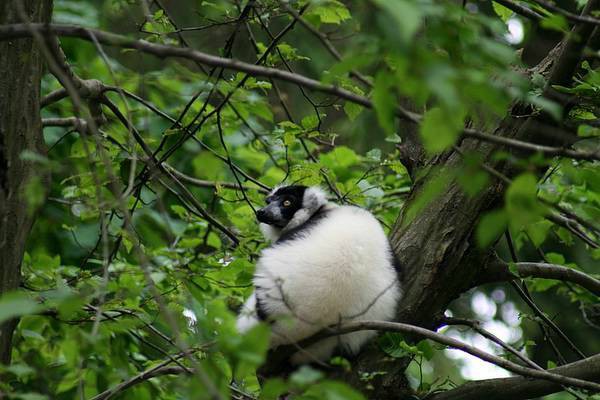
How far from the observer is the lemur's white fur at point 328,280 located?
4254 mm

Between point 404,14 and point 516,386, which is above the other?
point 404,14

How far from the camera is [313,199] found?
6.03m

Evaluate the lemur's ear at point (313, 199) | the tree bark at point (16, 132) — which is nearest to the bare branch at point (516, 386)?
the lemur's ear at point (313, 199)

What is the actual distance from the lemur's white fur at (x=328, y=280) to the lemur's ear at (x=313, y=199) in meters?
1.23

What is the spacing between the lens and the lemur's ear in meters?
5.99

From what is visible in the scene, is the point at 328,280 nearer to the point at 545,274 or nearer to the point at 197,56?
the point at 545,274

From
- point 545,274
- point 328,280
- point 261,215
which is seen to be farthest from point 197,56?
point 261,215

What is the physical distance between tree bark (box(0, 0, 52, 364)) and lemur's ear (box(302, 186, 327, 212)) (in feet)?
7.93

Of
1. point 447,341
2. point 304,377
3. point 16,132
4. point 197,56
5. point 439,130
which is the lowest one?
point 447,341

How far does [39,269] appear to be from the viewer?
5.95 metres

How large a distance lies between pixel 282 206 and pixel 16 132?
8.20 ft

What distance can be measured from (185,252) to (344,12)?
2602 mm

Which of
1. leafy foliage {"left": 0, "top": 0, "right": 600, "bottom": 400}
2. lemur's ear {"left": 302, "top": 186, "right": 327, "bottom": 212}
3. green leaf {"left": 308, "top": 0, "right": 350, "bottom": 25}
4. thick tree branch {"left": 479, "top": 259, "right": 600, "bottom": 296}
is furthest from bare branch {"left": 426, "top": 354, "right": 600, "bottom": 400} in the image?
green leaf {"left": 308, "top": 0, "right": 350, "bottom": 25}

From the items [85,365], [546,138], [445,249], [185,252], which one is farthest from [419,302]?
[185,252]
